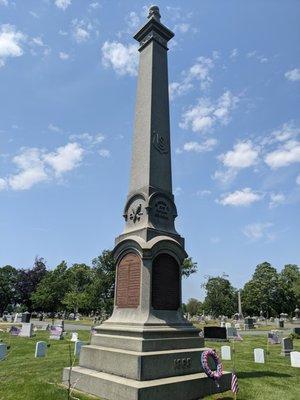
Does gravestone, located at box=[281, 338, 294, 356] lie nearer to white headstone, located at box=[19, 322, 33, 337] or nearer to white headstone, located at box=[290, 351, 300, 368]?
white headstone, located at box=[290, 351, 300, 368]

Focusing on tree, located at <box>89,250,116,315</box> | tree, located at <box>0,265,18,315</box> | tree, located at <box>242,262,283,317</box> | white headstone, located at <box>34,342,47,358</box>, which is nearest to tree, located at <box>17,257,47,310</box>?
tree, located at <box>0,265,18,315</box>

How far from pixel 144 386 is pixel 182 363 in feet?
6.30

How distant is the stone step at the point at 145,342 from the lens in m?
9.12

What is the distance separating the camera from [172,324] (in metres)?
10.3

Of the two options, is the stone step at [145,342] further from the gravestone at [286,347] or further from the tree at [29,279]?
the tree at [29,279]

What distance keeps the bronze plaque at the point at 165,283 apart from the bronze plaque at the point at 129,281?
48 cm

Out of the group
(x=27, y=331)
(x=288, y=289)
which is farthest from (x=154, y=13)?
(x=288, y=289)

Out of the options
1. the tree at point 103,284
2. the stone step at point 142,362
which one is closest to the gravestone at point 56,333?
the stone step at point 142,362

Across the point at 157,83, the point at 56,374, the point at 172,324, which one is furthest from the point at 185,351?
the point at 157,83

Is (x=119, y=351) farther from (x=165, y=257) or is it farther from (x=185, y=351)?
(x=165, y=257)

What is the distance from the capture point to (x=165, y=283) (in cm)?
1080

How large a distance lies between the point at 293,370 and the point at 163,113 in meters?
11.2

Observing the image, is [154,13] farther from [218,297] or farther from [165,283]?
[218,297]

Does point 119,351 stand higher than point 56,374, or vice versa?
point 119,351
